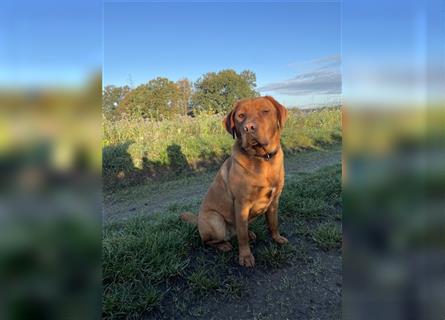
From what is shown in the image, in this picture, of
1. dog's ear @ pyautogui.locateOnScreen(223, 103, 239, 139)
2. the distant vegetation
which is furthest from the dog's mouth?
the distant vegetation

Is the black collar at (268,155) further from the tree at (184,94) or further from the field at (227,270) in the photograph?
the tree at (184,94)

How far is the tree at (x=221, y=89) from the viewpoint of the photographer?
934 cm

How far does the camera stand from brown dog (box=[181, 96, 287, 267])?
2.76 metres

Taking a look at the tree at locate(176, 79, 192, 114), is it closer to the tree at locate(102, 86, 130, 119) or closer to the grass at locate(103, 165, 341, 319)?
the tree at locate(102, 86, 130, 119)

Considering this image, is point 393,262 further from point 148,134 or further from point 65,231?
point 148,134

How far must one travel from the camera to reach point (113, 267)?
2814 millimetres

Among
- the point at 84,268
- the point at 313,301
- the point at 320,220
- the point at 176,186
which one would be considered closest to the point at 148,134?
the point at 176,186

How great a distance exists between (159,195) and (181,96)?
6407 mm

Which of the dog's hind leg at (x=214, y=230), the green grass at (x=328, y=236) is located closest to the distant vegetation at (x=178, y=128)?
the green grass at (x=328, y=236)

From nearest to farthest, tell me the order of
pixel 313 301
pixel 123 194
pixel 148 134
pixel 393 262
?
pixel 393 262
pixel 313 301
pixel 123 194
pixel 148 134

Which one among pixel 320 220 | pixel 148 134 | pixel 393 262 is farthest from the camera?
pixel 148 134

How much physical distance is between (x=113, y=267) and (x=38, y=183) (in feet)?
7.36

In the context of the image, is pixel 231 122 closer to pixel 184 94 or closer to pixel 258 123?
pixel 258 123

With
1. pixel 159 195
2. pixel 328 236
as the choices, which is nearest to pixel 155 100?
pixel 159 195
